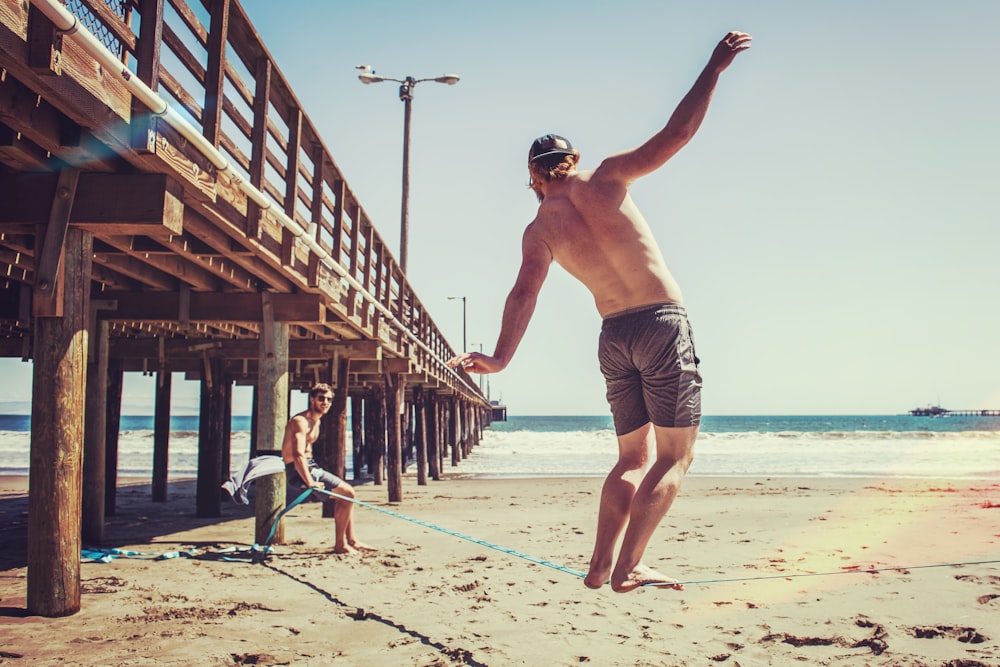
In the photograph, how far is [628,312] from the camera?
2.66 meters

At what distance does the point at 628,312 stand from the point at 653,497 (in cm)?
61

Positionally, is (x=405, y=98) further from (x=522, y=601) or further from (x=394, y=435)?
(x=522, y=601)

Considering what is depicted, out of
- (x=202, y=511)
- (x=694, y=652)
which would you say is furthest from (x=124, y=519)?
(x=694, y=652)

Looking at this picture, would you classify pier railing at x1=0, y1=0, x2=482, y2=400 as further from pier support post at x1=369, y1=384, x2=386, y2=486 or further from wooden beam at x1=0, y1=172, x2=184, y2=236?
pier support post at x1=369, y1=384, x2=386, y2=486

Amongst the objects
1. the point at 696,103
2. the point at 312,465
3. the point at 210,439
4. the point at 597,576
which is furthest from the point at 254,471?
the point at 696,103

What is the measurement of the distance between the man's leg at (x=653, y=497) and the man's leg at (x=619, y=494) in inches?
2.0

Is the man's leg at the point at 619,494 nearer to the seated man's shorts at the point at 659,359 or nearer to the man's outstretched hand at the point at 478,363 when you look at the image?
the seated man's shorts at the point at 659,359

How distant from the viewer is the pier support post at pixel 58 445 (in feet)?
16.8

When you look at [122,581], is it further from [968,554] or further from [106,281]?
[968,554]

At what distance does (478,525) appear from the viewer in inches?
455

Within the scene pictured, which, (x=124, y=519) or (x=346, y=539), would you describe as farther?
(x=124, y=519)

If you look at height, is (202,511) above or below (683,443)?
below

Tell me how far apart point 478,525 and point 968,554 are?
603cm

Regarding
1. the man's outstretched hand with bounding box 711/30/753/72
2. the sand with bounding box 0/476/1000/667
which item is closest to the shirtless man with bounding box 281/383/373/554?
the sand with bounding box 0/476/1000/667
